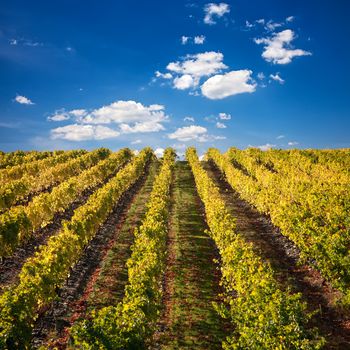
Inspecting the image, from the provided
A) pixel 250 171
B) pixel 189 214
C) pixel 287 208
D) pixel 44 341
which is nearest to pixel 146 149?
pixel 250 171

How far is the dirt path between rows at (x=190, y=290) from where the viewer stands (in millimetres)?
16078

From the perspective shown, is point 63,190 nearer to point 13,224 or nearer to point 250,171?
point 13,224

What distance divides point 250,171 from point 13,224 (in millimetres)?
36952

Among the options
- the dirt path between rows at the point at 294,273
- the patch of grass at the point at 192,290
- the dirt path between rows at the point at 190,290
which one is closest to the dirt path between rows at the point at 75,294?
the dirt path between rows at the point at 190,290

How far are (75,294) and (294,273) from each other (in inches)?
499

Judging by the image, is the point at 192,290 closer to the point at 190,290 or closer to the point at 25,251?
the point at 190,290

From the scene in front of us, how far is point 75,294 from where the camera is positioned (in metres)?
20.2

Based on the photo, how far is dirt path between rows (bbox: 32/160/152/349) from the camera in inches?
645

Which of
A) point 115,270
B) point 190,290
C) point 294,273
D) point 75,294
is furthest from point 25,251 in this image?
point 294,273

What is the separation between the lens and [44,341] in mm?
16000

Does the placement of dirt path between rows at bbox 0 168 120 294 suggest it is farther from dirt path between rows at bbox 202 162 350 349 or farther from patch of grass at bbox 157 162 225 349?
dirt path between rows at bbox 202 162 350 349

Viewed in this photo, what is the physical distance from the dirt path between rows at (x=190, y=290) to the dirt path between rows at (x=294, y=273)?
3607 millimetres

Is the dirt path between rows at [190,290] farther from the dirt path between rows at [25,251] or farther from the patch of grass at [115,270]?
the dirt path between rows at [25,251]

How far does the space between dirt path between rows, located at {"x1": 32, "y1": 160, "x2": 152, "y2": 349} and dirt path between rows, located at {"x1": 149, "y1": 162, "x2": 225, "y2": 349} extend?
3992 millimetres
